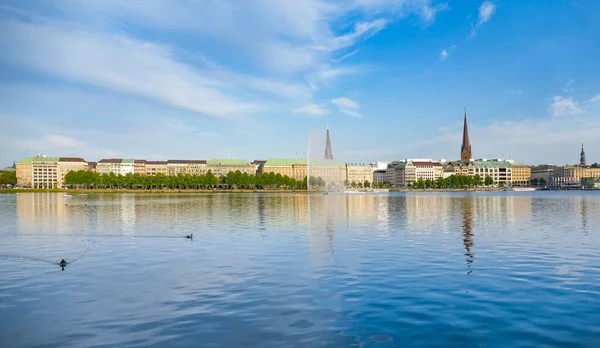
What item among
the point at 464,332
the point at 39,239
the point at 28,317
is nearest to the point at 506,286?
the point at 464,332

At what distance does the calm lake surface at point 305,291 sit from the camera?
11.4 meters

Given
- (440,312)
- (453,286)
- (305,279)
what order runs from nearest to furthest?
(440,312) → (453,286) → (305,279)

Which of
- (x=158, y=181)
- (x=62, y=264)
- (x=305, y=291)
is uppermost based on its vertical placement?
(x=158, y=181)

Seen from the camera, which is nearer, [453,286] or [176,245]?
[453,286]

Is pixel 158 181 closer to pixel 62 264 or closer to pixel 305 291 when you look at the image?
pixel 62 264

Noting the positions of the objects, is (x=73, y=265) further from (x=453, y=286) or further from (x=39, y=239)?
(x=453, y=286)

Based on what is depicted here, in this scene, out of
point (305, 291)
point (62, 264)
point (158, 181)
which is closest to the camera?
point (305, 291)

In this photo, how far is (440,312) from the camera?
43.0ft

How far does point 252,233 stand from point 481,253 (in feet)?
49.6

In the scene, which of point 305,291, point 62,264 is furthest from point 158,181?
point 305,291

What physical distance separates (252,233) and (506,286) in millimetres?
19457

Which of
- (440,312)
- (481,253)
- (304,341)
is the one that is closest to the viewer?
(304,341)

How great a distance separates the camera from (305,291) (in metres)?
15.7

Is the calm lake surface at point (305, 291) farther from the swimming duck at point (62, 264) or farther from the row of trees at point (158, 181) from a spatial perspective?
the row of trees at point (158, 181)
